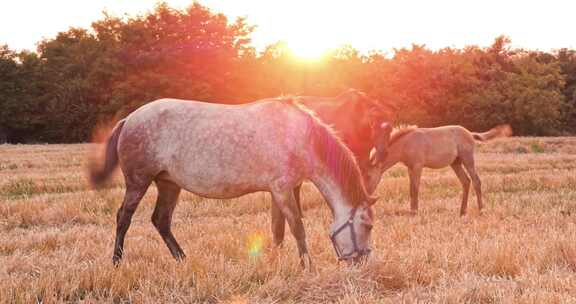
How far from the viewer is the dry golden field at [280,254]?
4.15 m

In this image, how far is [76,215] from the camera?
27.5 ft

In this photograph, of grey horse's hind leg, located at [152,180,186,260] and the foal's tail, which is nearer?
grey horse's hind leg, located at [152,180,186,260]

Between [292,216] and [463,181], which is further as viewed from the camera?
[463,181]

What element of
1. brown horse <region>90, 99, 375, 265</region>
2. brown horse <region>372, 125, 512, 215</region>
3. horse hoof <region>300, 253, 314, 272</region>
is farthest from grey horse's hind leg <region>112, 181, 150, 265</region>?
brown horse <region>372, 125, 512, 215</region>

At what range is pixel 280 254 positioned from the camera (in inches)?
216

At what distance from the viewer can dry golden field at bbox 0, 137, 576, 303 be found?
4.15m

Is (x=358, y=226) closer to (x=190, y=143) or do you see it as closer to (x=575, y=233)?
(x=190, y=143)

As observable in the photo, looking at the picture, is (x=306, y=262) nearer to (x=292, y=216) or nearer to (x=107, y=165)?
(x=292, y=216)

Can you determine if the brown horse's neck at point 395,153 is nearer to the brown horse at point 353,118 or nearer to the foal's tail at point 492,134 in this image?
the foal's tail at point 492,134

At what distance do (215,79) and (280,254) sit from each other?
1103 inches

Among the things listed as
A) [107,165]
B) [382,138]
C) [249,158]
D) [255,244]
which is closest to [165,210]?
[107,165]

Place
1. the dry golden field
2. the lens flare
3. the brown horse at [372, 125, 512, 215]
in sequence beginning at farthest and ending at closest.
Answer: the brown horse at [372, 125, 512, 215] → the lens flare → the dry golden field

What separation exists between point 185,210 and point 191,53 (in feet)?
83.6

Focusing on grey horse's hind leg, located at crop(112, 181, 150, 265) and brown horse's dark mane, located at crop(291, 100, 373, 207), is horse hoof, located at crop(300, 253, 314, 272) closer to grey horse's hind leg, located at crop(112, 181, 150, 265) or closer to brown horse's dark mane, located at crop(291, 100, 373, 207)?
brown horse's dark mane, located at crop(291, 100, 373, 207)
